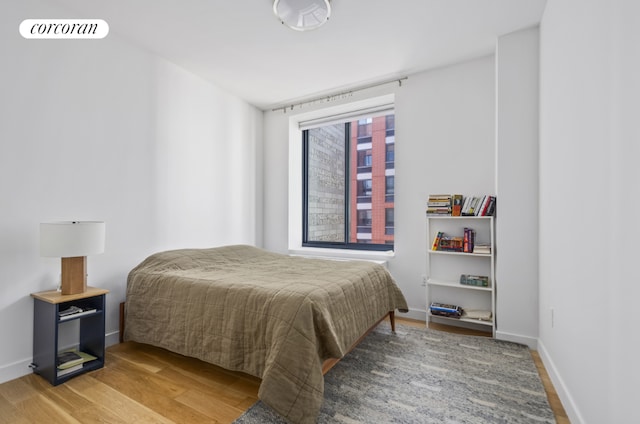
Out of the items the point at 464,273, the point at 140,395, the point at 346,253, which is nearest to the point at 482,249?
the point at 464,273

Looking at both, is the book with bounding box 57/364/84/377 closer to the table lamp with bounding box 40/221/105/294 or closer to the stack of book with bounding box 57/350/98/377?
the stack of book with bounding box 57/350/98/377

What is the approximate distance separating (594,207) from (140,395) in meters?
2.49

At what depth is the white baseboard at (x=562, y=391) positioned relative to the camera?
57.8 inches

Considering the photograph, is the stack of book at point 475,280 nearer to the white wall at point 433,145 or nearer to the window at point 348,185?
the white wall at point 433,145

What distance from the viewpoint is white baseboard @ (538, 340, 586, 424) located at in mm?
1467

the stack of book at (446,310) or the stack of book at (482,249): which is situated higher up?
the stack of book at (482,249)

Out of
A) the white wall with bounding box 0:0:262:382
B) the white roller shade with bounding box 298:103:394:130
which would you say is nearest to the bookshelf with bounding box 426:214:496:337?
the white roller shade with bounding box 298:103:394:130

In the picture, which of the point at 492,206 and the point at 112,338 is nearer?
the point at 112,338

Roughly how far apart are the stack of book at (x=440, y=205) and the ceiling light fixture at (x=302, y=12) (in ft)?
6.04

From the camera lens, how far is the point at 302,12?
2180mm

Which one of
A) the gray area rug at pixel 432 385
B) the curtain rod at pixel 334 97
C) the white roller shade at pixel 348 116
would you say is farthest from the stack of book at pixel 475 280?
the curtain rod at pixel 334 97

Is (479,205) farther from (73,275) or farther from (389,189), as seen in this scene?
(73,275)

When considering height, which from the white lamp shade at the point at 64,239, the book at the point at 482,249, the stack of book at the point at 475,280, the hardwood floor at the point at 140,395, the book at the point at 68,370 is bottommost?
the hardwood floor at the point at 140,395

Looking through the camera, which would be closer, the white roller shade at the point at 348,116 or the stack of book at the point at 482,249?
the stack of book at the point at 482,249
